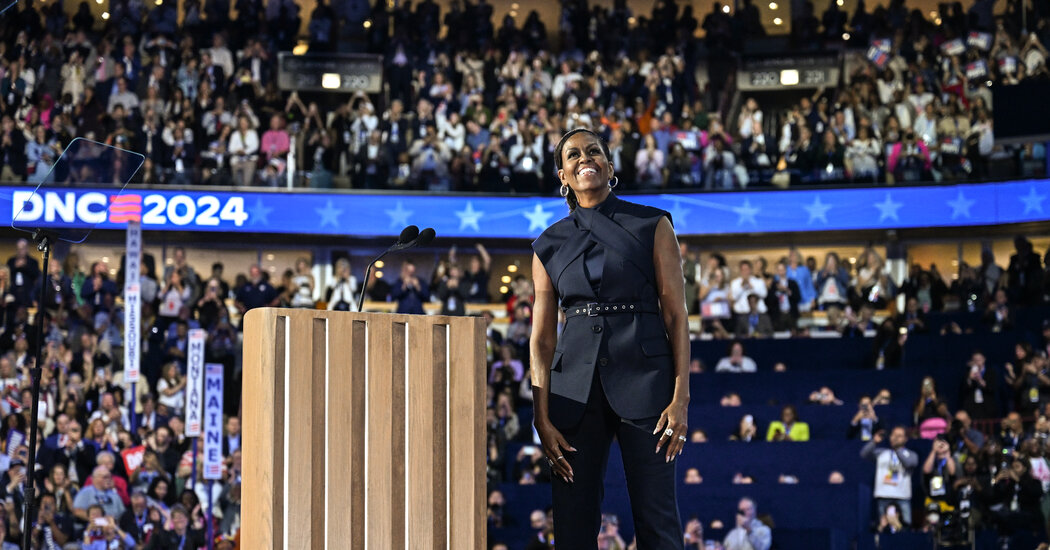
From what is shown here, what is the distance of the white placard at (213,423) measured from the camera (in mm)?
12266

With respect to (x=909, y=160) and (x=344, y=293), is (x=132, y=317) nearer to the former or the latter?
(x=344, y=293)

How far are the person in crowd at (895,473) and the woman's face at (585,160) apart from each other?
9.58 meters

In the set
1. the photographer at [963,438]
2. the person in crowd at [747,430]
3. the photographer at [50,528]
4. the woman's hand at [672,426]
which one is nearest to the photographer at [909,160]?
the photographer at [963,438]

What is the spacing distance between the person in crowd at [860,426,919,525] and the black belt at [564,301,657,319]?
31.4 feet

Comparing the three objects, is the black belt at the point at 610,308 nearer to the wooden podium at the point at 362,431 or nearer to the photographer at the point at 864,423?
Result: the wooden podium at the point at 362,431

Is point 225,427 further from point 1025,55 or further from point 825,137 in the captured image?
point 1025,55

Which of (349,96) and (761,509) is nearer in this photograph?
(761,509)

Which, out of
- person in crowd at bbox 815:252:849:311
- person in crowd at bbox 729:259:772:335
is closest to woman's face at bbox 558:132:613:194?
person in crowd at bbox 729:259:772:335

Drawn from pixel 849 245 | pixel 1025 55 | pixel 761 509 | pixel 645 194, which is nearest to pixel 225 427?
pixel 761 509

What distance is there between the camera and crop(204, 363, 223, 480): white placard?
1227 centimetres

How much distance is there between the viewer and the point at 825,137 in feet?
60.1

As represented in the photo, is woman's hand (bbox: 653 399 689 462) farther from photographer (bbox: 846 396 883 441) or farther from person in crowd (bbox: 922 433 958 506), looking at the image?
photographer (bbox: 846 396 883 441)

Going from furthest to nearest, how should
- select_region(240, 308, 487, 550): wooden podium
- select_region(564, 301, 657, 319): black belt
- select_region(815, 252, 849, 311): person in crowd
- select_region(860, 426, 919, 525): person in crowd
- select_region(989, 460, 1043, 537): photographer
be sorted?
select_region(815, 252, 849, 311): person in crowd, select_region(860, 426, 919, 525): person in crowd, select_region(989, 460, 1043, 537): photographer, select_region(564, 301, 657, 319): black belt, select_region(240, 308, 487, 550): wooden podium

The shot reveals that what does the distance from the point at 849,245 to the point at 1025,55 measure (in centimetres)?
357
